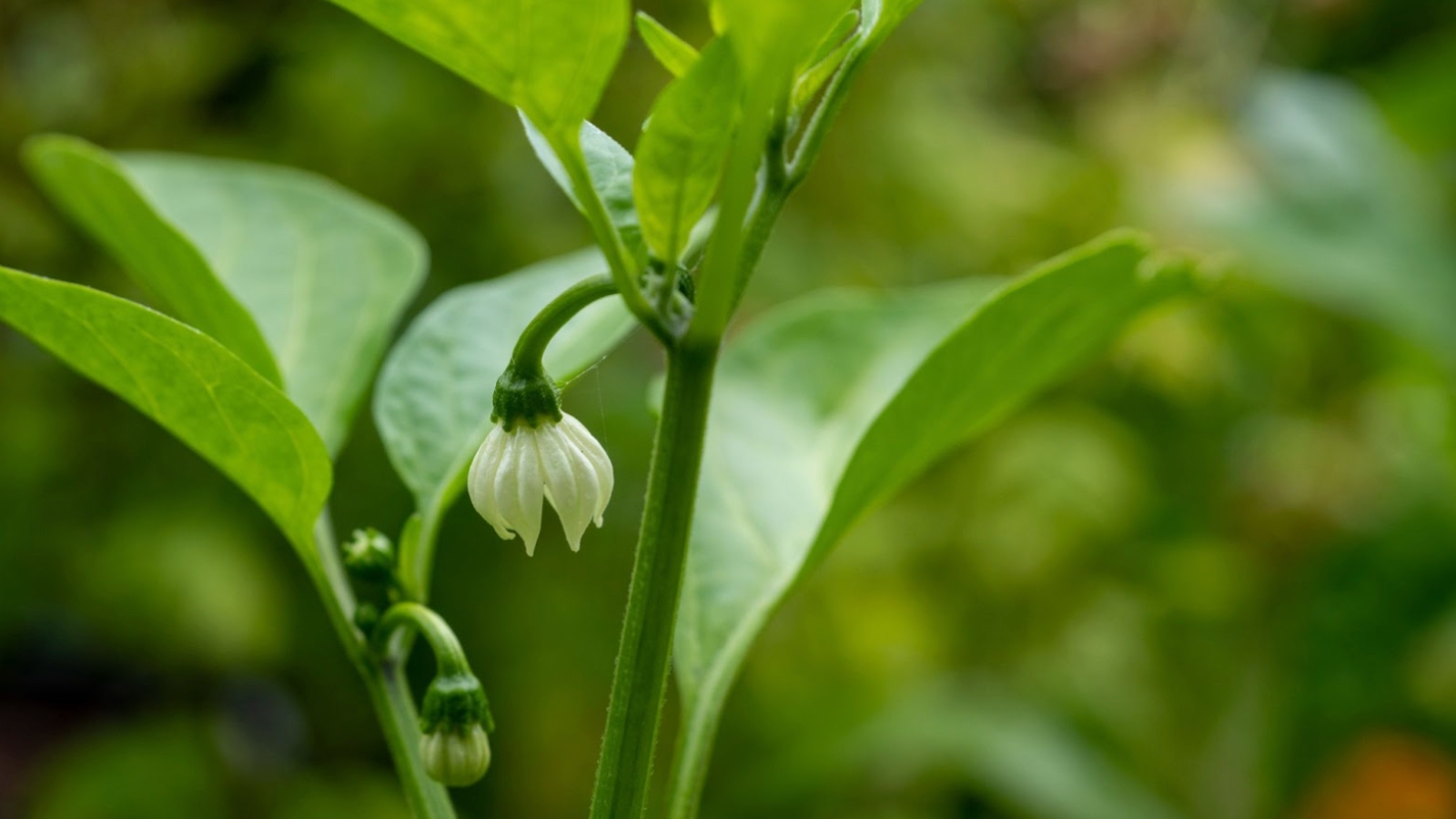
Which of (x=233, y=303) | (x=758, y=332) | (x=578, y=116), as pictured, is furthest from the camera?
(x=758, y=332)

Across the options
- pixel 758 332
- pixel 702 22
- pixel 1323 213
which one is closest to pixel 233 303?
pixel 758 332

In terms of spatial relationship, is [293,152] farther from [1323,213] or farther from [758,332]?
[1323,213]

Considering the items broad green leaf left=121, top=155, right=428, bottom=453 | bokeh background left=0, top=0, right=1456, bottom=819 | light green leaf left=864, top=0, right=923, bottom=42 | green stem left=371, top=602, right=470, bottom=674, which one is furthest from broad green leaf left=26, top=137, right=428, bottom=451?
bokeh background left=0, top=0, right=1456, bottom=819

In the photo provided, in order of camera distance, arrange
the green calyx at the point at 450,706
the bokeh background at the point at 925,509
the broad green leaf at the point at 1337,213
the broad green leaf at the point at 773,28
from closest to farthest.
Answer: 1. the broad green leaf at the point at 773,28
2. the green calyx at the point at 450,706
3. the bokeh background at the point at 925,509
4. the broad green leaf at the point at 1337,213

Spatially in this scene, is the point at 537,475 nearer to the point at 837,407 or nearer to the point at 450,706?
the point at 450,706

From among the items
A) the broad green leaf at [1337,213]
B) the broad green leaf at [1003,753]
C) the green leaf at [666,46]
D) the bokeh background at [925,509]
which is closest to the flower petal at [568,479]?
the green leaf at [666,46]

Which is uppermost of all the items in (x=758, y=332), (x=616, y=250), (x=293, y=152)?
(x=616, y=250)

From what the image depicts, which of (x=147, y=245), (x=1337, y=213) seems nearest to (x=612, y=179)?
(x=147, y=245)

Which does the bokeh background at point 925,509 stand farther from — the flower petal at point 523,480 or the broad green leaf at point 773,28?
the broad green leaf at point 773,28
